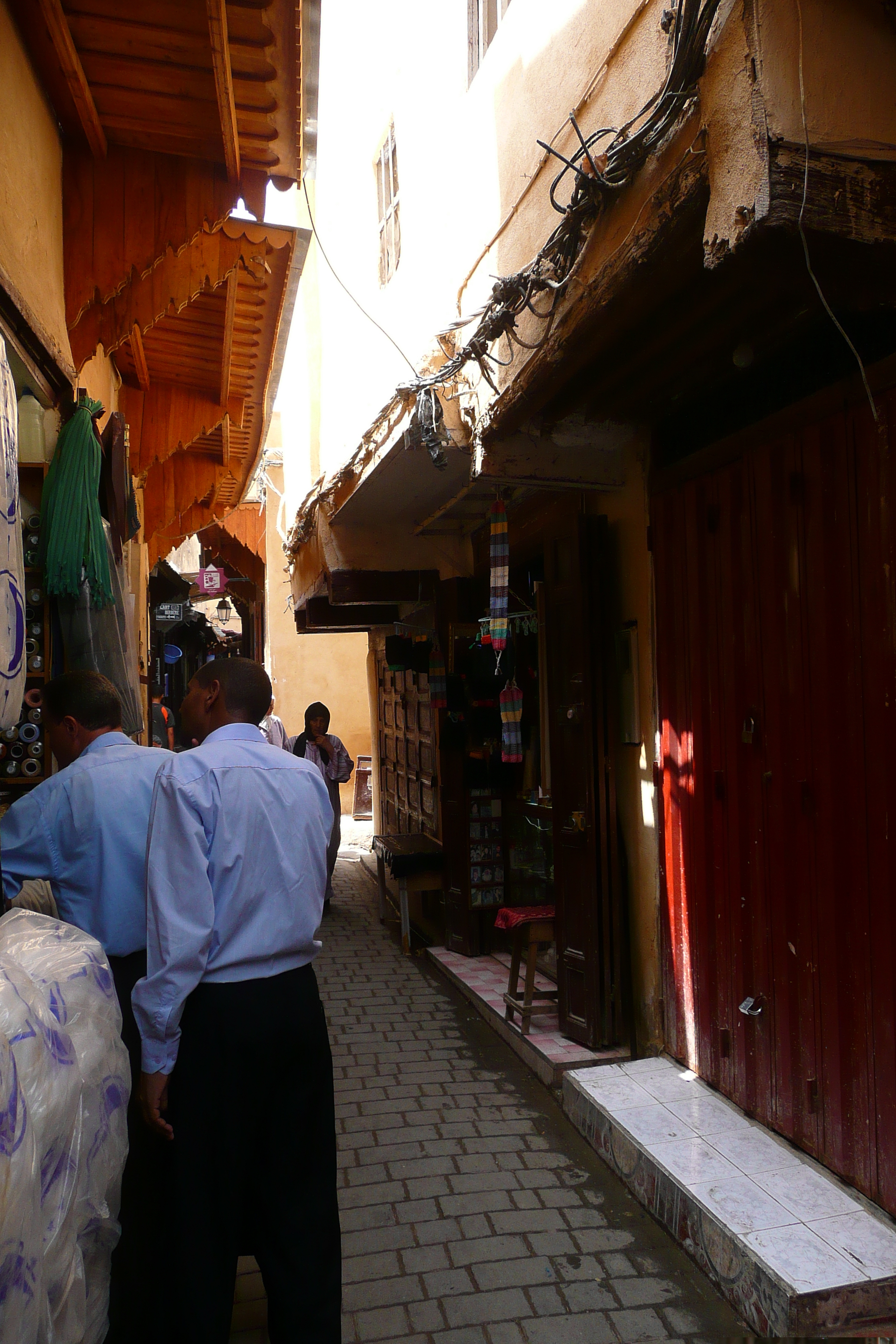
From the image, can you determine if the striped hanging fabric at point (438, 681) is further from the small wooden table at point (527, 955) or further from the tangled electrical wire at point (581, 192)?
the tangled electrical wire at point (581, 192)

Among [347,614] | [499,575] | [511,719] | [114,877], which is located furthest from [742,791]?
[347,614]

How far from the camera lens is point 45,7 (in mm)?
3148

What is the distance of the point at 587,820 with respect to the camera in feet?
16.6

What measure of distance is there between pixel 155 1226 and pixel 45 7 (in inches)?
159

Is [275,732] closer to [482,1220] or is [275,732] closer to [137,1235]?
[482,1220]

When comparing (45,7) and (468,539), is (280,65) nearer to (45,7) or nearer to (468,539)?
(45,7)

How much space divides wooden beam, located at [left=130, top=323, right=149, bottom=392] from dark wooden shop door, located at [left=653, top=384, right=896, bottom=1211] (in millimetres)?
3870

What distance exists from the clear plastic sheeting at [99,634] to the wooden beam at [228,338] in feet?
6.37

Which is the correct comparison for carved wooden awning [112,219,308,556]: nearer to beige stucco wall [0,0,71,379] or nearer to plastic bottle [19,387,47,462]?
beige stucco wall [0,0,71,379]

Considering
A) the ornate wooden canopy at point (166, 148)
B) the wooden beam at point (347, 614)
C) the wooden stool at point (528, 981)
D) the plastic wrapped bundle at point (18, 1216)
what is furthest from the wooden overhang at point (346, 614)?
the plastic wrapped bundle at point (18, 1216)

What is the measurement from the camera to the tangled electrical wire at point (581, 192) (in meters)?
2.59

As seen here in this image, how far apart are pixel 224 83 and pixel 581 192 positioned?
1486 mm

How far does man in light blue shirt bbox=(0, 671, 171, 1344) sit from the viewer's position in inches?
106

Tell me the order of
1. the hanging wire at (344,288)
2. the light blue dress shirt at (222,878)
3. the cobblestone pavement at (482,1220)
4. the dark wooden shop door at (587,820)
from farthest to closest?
the dark wooden shop door at (587,820), the hanging wire at (344,288), the cobblestone pavement at (482,1220), the light blue dress shirt at (222,878)
